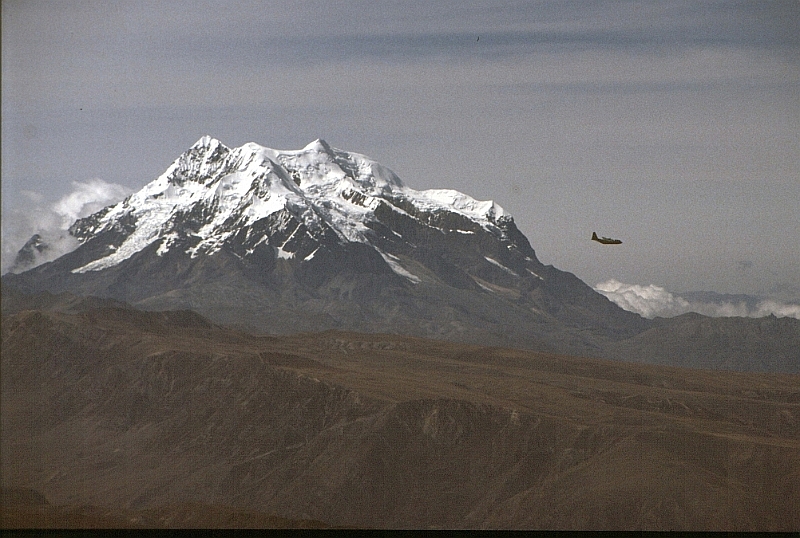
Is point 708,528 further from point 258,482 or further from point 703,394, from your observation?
point 703,394

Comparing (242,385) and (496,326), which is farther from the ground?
(496,326)

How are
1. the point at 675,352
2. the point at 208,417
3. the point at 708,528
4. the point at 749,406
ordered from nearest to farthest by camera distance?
the point at 708,528
the point at 208,417
the point at 749,406
the point at 675,352

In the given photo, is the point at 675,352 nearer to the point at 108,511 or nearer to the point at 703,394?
the point at 703,394

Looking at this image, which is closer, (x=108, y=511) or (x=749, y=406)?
(x=108, y=511)

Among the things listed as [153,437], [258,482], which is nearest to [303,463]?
[258,482]

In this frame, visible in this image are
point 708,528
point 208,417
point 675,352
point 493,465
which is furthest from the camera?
point 675,352

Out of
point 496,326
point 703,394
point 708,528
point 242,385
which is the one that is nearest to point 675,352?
point 496,326

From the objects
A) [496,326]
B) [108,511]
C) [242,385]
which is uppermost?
[496,326]
